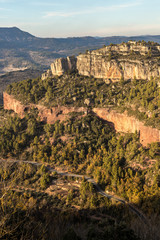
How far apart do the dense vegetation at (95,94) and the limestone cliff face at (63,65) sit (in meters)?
5.07

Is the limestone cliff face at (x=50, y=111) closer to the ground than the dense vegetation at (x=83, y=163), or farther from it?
farther from it

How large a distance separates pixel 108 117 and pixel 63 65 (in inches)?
1858

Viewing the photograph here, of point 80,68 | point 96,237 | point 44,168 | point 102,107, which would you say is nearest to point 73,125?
point 102,107

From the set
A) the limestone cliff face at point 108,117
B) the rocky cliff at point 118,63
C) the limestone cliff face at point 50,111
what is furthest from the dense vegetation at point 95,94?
the rocky cliff at point 118,63

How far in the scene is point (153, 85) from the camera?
225 feet

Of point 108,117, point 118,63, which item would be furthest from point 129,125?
point 118,63

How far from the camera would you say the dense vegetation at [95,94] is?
6331 centimetres

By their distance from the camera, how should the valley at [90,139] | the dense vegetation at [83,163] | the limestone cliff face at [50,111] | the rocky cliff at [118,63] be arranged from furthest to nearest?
the limestone cliff face at [50,111] < the rocky cliff at [118,63] < the valley at [90,139] < the dense vegetation at [83,163]

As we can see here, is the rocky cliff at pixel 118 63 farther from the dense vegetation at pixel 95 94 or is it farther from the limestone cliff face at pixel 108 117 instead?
the limestone cliff face at pixel 108 117

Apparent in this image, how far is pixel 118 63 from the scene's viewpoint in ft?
274

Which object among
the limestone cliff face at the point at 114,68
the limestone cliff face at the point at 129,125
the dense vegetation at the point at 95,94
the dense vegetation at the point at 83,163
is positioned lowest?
the dense vegetation at the point at 83,163

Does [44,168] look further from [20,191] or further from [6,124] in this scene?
[6,124]

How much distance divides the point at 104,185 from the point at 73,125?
29.9m

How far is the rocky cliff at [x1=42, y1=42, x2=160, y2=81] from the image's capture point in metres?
78.0
